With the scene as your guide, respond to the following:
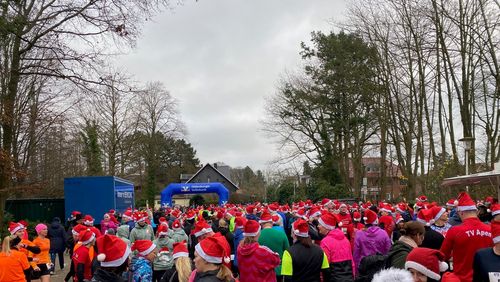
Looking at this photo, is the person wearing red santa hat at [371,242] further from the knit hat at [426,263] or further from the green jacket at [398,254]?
the knit hat at [426,263]

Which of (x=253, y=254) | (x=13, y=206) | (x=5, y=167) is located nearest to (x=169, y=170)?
(x=13, y=206)

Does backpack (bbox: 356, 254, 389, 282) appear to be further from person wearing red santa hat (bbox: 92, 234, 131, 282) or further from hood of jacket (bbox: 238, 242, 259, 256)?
person wearing red santa hat (bbox: 92, 234, 131, 282)

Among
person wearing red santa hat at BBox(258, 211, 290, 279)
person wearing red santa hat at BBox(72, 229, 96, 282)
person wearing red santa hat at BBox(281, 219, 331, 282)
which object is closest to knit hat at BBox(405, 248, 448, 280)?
person wearing red santa hat at BBox(281, 219, 331, 282)

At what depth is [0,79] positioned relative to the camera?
943 inches

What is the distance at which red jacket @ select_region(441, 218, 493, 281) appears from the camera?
6.39 m

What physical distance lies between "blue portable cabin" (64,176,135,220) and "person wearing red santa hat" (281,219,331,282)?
61.0ft

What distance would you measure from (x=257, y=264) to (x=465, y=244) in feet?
8.40

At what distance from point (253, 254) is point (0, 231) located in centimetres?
1557

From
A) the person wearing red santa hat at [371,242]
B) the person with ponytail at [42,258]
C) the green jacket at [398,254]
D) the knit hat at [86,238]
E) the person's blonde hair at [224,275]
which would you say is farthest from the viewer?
the person with ponytail at [42,258]

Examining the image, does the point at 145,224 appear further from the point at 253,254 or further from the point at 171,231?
the point at 253,254

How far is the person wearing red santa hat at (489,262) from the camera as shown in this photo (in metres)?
5.26

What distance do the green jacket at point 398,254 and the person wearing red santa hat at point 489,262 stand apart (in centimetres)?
70

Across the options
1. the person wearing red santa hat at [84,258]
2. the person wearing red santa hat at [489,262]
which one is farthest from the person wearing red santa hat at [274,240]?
the person wearing red santa hat at [489,262]

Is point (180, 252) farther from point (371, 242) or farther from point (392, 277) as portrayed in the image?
point (392, 277)
